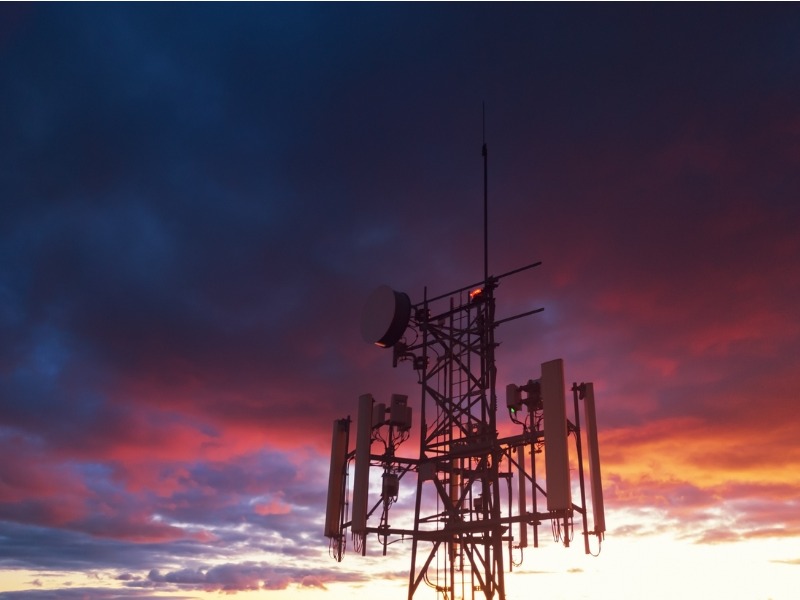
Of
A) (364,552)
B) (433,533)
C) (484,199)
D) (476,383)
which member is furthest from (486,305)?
(364,552)

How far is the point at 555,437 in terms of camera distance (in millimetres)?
25672

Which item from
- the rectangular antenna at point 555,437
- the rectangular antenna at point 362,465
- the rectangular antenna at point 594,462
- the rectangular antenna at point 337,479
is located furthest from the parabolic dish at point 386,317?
the rectangular antenna at point 594,462

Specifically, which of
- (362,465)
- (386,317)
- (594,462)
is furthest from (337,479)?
(594,462)

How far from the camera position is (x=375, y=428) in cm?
3462

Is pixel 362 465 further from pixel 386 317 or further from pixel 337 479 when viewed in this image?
pixel 386 317

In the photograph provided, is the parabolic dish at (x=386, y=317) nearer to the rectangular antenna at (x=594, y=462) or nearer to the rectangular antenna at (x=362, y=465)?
the rectangular antenna at (x=362, y=465)

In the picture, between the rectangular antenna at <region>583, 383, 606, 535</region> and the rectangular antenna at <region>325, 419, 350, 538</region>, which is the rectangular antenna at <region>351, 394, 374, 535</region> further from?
the rectangular antenna at <region>583, 383, 606, 535</region>

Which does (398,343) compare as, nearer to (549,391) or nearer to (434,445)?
(434,445)

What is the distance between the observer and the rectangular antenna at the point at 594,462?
26.0 meters

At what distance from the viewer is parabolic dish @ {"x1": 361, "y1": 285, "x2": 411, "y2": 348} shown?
34.2 meters

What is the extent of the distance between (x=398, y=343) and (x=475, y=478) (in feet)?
26.4

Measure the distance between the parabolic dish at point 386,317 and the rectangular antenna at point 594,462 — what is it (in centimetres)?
1004

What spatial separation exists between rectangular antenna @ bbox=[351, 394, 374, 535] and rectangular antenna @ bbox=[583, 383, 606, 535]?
1064 centimetres

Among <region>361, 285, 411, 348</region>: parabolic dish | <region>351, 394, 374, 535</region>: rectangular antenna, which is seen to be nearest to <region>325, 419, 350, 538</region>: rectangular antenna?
<region>351, 394, 374, 535</region>: rectangular antenna
